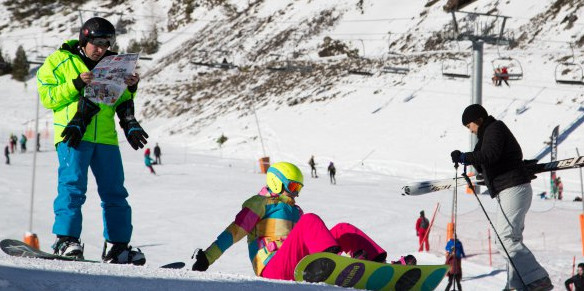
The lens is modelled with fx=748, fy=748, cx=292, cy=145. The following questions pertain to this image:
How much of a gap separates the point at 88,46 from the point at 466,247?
28.3ft

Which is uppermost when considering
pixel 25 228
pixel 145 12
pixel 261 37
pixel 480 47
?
pixel 145 12

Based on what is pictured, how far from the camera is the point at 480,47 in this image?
2894 cm

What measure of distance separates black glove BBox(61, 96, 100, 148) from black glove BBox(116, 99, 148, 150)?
29 centimetres

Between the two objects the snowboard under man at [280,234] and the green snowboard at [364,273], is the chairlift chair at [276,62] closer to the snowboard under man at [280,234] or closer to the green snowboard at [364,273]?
the snowboard under man at [280,234]

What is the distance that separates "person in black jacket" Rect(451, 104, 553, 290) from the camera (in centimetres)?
543

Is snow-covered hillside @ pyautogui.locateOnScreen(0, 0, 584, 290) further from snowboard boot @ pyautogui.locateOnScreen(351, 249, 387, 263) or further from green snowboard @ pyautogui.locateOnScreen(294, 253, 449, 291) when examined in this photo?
snowboard boot @ pyautogui.locateOnScreen(351, 249, 387, 263)

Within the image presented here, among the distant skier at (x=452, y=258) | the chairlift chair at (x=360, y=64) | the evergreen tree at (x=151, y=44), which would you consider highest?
the evergreen tree at (x=151, y=44)

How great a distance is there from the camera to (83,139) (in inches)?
186

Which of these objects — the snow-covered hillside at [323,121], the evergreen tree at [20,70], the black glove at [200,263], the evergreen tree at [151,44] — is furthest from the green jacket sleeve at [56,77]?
the evergreen tree at [151,44]

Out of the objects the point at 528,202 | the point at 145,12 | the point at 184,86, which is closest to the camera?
the point at 528,202

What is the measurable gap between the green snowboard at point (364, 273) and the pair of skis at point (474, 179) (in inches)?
42.6

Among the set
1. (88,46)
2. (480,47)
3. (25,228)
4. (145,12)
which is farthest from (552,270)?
(145,12)

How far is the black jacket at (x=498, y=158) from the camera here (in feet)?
17.7

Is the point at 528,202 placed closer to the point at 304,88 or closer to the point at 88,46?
the point at 88,46
